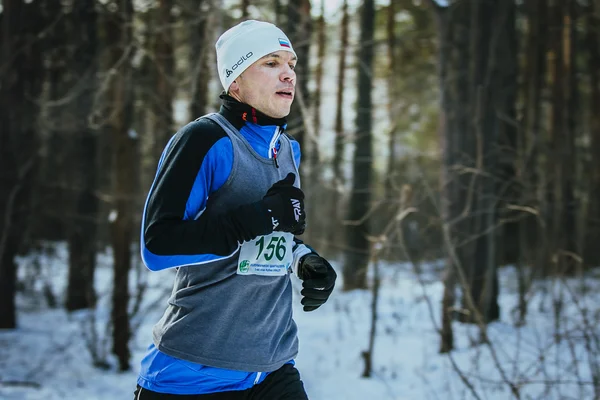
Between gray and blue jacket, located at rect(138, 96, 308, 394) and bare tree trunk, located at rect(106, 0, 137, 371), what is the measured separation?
5.33 metres

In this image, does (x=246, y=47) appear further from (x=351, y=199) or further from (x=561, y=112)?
(x=561, y=112)

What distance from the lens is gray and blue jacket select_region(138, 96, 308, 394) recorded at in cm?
192

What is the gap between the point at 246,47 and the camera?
2.25m

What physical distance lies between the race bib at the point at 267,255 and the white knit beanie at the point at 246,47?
54 cm

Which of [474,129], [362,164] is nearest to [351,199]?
[362,164]

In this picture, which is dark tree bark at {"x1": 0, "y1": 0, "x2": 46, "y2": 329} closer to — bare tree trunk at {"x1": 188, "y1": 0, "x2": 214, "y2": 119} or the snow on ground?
the snow on ground

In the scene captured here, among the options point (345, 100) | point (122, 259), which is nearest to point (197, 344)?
point (122, 259)

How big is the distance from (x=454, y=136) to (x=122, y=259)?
3904 millimetres

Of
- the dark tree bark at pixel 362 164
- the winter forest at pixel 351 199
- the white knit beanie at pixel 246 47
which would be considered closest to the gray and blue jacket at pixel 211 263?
the white knit beanie at pixel 246 47

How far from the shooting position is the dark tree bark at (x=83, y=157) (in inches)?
362

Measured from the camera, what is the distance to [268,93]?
2.17m

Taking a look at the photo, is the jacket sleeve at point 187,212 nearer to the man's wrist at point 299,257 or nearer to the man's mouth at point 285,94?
the man's mouth at point 285,94

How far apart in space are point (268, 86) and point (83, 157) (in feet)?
31.6

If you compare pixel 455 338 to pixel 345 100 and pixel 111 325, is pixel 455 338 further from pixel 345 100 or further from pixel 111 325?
pixel 345 100
